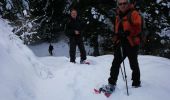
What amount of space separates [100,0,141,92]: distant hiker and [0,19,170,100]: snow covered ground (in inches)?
18.2

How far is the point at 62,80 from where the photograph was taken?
9383 mm

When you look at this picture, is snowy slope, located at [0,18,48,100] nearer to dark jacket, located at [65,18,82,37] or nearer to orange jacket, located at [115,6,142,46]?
dark jacket, located at [65,18,82,37]

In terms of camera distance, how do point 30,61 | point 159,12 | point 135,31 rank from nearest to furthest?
point 135,31 → point 30,61 → point 159,12

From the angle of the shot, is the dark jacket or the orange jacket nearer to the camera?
the orange jacket

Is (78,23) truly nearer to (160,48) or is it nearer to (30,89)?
(30,89)

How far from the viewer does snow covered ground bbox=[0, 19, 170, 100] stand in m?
7.49

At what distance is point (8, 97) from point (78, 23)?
5.38 metres

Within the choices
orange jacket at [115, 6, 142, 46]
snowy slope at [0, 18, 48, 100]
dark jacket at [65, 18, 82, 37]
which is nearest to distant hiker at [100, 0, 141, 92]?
orange jacket at [115, 6, 142, 46]

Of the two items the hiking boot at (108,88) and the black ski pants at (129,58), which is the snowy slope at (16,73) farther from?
the black ski pants at (129,58)

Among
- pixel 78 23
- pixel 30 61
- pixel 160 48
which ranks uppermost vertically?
pixel 78 23

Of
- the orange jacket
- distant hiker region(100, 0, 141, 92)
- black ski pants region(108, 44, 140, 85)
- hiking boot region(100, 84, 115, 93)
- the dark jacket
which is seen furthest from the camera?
the dark jacket

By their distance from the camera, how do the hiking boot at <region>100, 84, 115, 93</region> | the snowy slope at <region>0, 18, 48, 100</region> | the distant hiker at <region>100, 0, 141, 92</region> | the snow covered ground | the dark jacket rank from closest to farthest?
1. the snowy slope at <region>0, 18, 48, 100</region>
2. the distant hiker at <region>100, 0, 141, 92</region>
3. the snow covered ground
4. the hiking boot at <region>100, 84, 115, 93</region>
5. the dark jacket

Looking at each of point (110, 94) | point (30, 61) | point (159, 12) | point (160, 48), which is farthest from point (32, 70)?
point (160, 48)

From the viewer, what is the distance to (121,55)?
7.73m
